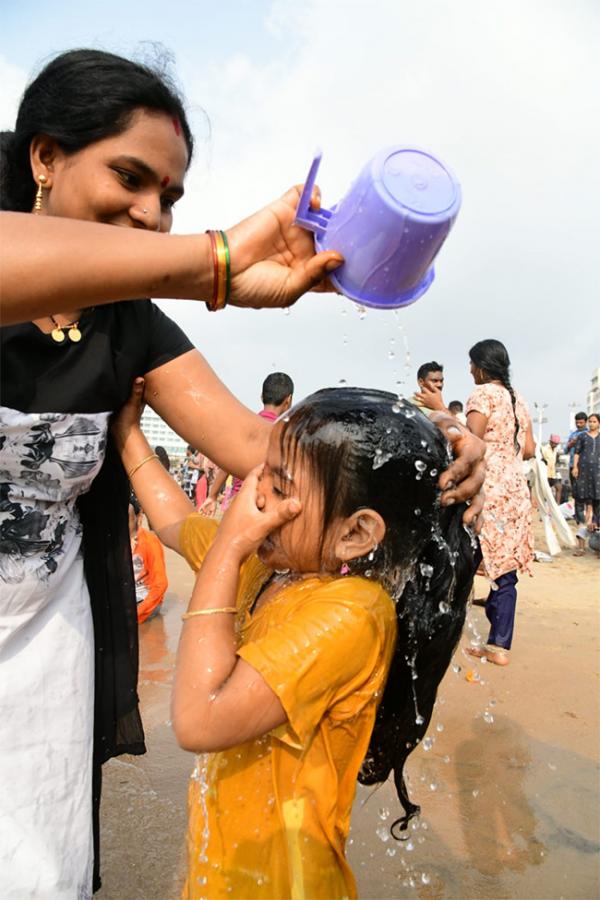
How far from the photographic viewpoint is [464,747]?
12.0 feet

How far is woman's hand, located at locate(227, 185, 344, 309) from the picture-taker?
1.17 metres

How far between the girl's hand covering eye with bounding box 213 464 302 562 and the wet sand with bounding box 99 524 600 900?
1.24 meters

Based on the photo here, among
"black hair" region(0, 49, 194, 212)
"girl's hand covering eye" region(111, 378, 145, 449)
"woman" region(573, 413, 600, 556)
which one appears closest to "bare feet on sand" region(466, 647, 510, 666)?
"girl's hand covering eye" region(111, 378, 145, 449)

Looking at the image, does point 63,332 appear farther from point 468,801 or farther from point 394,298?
point 468,801

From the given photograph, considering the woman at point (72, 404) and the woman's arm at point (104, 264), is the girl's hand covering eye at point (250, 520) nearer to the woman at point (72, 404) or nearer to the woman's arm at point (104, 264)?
the woman at point (72, 404)

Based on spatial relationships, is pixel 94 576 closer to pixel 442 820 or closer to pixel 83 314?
pixel 83 314

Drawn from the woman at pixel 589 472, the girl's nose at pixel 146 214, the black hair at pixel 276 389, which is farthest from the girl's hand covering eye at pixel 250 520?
the woman at pixel 589 472

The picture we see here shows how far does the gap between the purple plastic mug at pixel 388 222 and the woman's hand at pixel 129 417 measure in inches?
26.3

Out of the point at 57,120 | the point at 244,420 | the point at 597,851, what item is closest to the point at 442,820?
the point at 597,851

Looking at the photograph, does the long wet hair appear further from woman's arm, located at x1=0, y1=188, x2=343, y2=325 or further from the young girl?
woman's arm, located at x1=0, y1=188, x2=343, y2=325

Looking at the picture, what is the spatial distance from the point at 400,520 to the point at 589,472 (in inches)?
416

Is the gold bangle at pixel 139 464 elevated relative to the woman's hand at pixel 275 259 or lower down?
lower down

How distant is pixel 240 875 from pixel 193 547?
0.77 m

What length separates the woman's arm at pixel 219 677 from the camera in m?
1.37
